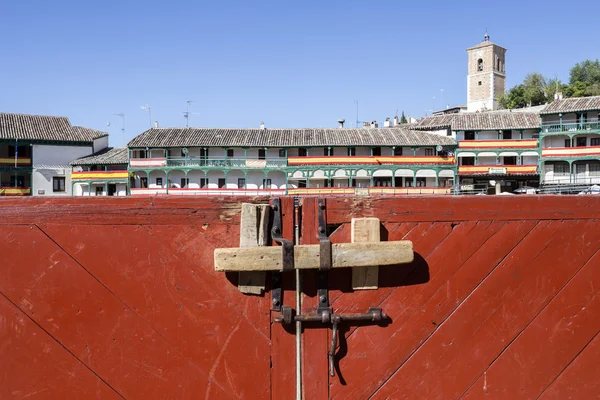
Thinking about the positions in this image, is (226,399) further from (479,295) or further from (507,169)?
(507,169)

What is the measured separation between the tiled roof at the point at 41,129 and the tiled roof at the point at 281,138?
350 inches

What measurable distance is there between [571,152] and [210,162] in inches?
1267

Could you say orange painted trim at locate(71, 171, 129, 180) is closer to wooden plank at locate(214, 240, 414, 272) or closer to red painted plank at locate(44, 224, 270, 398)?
red painted plank at locate(44, 224, 270, 398)

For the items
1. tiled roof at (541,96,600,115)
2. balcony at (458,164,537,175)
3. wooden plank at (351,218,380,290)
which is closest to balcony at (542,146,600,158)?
balcony at (458,164,537,175)

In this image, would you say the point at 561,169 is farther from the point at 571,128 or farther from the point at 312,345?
the point at 312,345

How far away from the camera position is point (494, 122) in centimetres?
4478

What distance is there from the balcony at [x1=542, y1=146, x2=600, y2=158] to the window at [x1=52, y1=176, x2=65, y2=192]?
4612 cm

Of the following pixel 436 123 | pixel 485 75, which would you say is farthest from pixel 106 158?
pixel 485 75

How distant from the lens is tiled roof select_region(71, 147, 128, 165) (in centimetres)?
4394

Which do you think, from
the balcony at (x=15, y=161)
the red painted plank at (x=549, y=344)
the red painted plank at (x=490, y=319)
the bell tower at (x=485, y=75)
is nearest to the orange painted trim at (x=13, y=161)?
the balcony at (x=15, y=161)

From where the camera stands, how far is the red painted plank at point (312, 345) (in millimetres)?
2842

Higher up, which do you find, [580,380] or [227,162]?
[227,162]

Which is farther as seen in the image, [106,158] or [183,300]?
[106,158]

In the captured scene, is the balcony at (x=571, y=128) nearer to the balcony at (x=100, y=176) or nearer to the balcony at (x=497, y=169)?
the balcony at (x=497, y=169)
